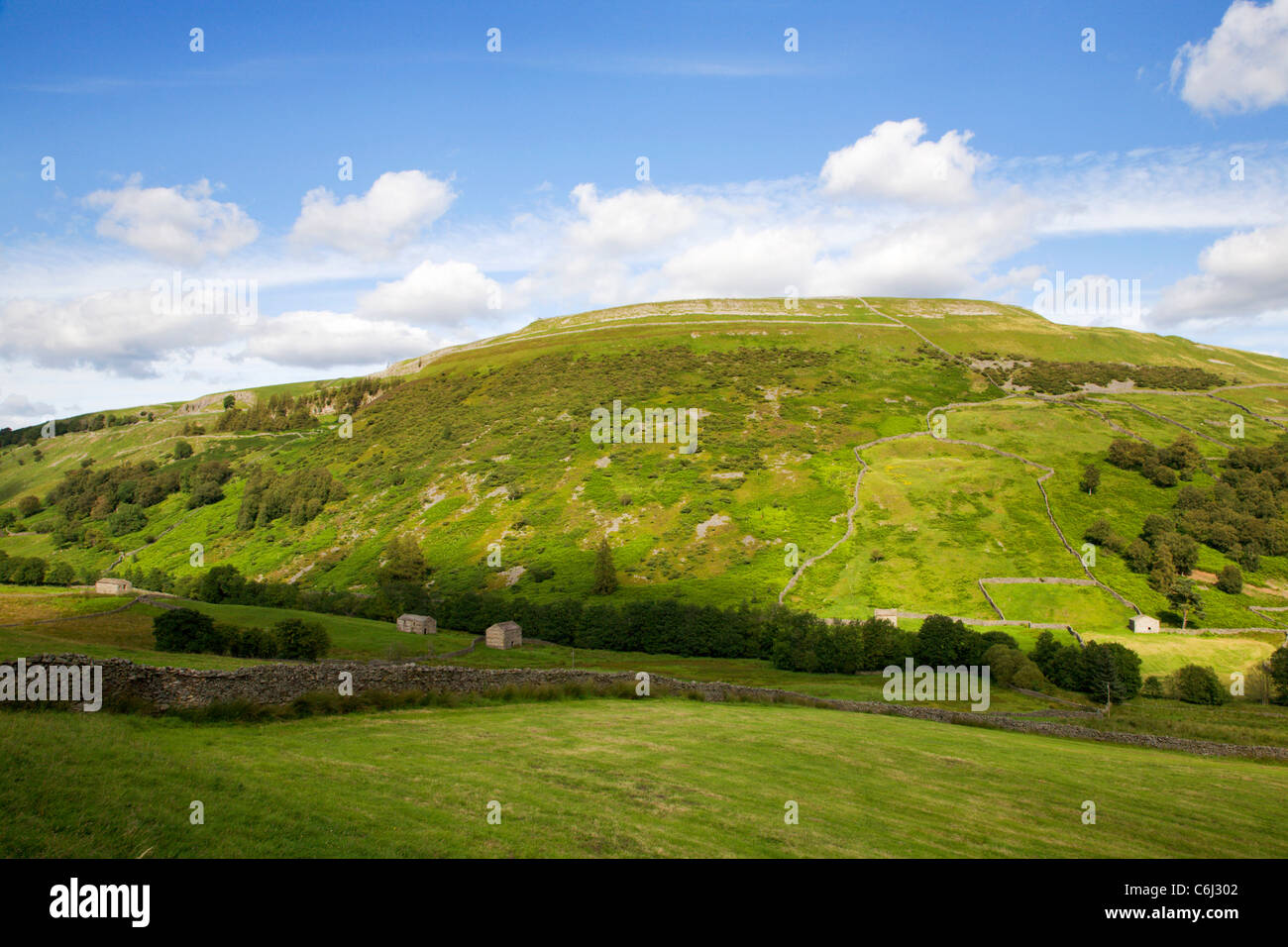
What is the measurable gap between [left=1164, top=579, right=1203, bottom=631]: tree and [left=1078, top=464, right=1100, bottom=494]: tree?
27.3 m

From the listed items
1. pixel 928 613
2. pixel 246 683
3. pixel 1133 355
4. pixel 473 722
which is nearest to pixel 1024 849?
pixel 473 722

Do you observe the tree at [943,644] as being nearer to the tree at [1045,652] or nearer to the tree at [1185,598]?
the tree at [1045,652]

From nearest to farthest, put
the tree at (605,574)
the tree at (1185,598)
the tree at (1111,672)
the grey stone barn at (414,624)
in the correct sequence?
the tree at (1111,672) < the grey stone barn at (414,624) < the tree at (1185,598) < the tree at (605,574)

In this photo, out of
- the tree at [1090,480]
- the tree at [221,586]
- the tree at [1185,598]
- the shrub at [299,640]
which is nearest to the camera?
the shrub at [299,640]

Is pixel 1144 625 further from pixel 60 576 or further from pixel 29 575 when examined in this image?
pixel 60 576

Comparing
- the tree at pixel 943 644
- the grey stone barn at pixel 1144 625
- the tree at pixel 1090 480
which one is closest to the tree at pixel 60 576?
the tree at pixel 943 644

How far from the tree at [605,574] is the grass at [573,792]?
2305 inches

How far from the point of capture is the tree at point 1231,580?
83062mm

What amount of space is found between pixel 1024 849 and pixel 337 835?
50.4ft

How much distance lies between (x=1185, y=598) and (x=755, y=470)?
6238 cm

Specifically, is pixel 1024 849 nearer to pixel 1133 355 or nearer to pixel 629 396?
pixel 629 396

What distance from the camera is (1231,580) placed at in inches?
3278

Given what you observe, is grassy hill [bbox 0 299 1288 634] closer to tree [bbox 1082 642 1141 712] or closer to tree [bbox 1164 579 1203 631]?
tree [bbox 1164 579 1203 631]
